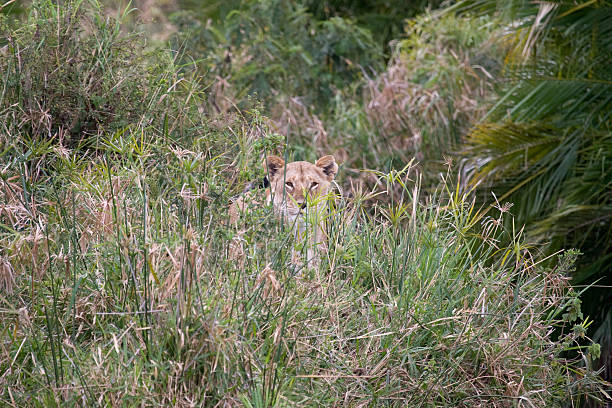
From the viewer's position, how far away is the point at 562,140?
707cm

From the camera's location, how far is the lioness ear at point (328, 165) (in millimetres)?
5426

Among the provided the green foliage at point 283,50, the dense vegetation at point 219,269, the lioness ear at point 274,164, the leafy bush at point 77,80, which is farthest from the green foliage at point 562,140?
the green foliage at point 283,50

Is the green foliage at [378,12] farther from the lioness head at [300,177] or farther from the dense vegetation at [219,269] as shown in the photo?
the lioness head at [300,177]

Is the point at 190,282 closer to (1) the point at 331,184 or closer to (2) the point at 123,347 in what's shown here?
(2) the point at 123,347

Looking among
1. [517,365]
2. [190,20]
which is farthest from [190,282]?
[190,20]

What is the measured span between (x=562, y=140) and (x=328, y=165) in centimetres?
256

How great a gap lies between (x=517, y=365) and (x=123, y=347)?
1.89m

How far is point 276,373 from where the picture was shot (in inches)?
138

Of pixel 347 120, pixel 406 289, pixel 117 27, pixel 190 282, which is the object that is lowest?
pixel 347 120

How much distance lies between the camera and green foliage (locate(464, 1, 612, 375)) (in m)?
6.69

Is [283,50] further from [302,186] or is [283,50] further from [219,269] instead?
[219,269]

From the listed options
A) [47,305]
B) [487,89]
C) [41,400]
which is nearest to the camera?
[41,400]

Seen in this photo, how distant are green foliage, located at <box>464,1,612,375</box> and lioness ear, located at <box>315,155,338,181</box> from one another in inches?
76.7

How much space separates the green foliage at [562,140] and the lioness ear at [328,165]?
1.95 metres
